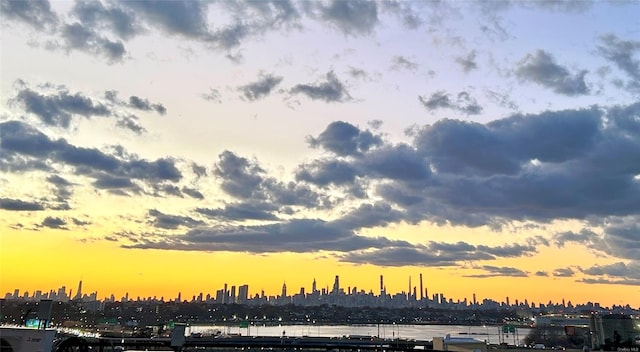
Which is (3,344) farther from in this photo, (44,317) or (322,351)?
(322,351)

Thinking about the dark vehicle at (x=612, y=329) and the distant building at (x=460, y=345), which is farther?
the dark vehicle at (x=612, y=329)

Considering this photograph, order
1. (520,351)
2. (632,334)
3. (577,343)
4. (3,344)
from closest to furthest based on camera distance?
(3,344), (520,351), (632,334), (577,343)

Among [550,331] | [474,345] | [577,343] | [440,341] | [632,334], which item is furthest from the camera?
[550,331]

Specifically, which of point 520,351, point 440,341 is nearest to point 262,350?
point 440,341

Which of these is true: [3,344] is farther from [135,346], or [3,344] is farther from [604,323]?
[604,323]

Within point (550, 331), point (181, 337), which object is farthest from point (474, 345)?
point (550, 331)

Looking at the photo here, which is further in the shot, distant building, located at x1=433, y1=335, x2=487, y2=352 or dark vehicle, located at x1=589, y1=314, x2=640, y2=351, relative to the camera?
dark vehicle, located at x1=589, y1=314, x2=640, y2=351

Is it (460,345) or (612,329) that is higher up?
(612,329)

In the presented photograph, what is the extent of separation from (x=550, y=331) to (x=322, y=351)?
10419 centimetres

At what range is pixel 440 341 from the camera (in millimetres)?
68062

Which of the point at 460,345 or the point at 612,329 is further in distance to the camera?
the point at 612,329

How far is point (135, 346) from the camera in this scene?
98625 mm

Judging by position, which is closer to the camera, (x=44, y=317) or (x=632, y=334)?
(x=44, y=317)

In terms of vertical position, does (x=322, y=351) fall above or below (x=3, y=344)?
below
